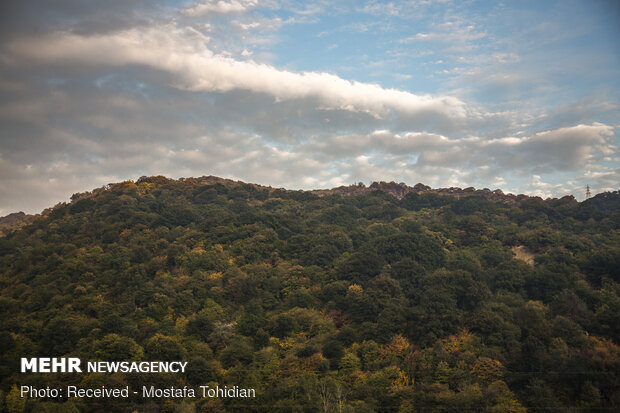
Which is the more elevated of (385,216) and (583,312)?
(385,216)

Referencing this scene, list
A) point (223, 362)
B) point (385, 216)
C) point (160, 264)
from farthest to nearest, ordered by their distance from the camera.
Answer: point (385, 216)
point (160, 264)
point (223, 362)

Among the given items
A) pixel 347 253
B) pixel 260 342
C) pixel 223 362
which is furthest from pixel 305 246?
pixel 223 362

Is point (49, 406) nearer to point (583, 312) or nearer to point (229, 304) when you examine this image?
point (229, 304)

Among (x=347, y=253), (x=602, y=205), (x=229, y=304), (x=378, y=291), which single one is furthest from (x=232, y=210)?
(x=602, y=205)

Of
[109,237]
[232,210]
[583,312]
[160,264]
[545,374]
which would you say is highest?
[232,210]

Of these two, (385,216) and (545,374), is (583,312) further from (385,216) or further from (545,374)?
(385,216)

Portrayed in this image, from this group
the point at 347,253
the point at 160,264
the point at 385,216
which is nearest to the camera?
the point at 160,264

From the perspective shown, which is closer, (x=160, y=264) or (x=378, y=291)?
(x=378, y=291)
